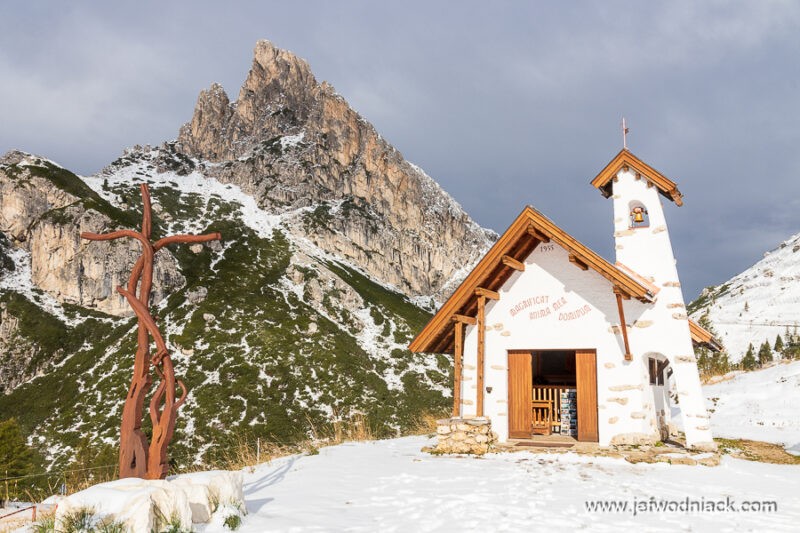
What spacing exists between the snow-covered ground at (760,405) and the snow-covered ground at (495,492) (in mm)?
7395

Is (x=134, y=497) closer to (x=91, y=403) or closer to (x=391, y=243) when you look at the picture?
(x=91, y=403)

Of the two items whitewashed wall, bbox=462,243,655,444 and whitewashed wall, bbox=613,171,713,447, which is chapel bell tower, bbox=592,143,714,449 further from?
whitewashed wall, bbox=462,243,655,444

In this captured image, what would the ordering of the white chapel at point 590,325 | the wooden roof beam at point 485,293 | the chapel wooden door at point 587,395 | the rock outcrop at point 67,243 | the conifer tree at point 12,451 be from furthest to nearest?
1. the rock outcrop at point 67,243
2. the conifer tree at point 12,451
3. the wooden roof beam at point 485,293
4. the chapel wooden door at point 587,395
5. the white chapel at point 590,325

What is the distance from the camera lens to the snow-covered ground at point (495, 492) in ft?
23.7

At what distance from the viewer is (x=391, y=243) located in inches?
5261

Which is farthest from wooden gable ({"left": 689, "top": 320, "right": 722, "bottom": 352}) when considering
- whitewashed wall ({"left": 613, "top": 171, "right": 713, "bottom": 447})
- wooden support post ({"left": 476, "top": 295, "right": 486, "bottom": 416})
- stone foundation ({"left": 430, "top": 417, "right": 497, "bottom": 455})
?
stone foundation ({"left": 430, "top": 417, "right": 497, "bottom": 455})

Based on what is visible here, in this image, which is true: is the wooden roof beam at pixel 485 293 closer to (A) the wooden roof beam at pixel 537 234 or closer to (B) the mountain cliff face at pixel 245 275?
(A) the wooden roof beam at pixel 537 234

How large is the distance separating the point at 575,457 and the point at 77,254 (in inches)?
3809

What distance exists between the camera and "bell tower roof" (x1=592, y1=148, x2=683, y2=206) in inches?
588

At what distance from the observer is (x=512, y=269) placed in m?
15.3

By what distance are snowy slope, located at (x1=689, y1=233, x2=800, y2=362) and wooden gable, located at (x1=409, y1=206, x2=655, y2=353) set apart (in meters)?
58.4

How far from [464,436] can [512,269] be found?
4975 millimetres

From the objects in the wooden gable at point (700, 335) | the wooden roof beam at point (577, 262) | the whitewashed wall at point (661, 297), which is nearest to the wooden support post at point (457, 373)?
the wooden roof beam at point (577, 262)

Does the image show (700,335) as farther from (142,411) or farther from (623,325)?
(142,411)
